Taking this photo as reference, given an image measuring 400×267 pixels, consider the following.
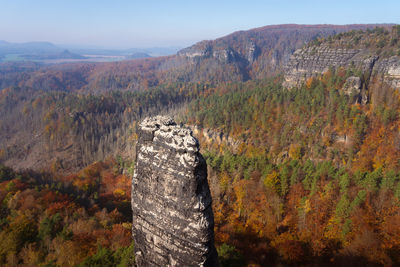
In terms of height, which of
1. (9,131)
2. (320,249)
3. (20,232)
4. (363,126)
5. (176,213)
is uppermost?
(176,213)

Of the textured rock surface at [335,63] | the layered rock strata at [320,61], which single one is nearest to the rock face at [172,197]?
the textured rock surface at [335,63]

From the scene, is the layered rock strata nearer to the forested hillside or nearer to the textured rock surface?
the textured rock surface

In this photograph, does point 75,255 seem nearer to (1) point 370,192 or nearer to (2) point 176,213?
(2) point 176,213

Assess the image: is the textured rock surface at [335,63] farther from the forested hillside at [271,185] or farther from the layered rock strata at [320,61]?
the forested hillside at [271,185]

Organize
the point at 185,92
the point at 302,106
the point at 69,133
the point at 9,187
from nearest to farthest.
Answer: the point at 9,187
the point at 302,106
the point at 69,133
the point at 185,92

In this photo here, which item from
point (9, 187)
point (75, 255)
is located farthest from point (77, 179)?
point (75, 255)

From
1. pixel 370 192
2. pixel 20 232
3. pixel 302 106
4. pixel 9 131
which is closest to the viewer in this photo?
pixel 20 232

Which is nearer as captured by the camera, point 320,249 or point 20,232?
point 20,232

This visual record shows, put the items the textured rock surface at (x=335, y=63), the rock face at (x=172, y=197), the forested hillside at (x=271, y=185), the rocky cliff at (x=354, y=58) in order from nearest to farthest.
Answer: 1. the rock face at (x=172, y=197)
2. the forested hillside at (x=271, y=185)
3. the textured rock surface at (x=335, y=63)
4. the rocky cliff at (x=354, y=58)
